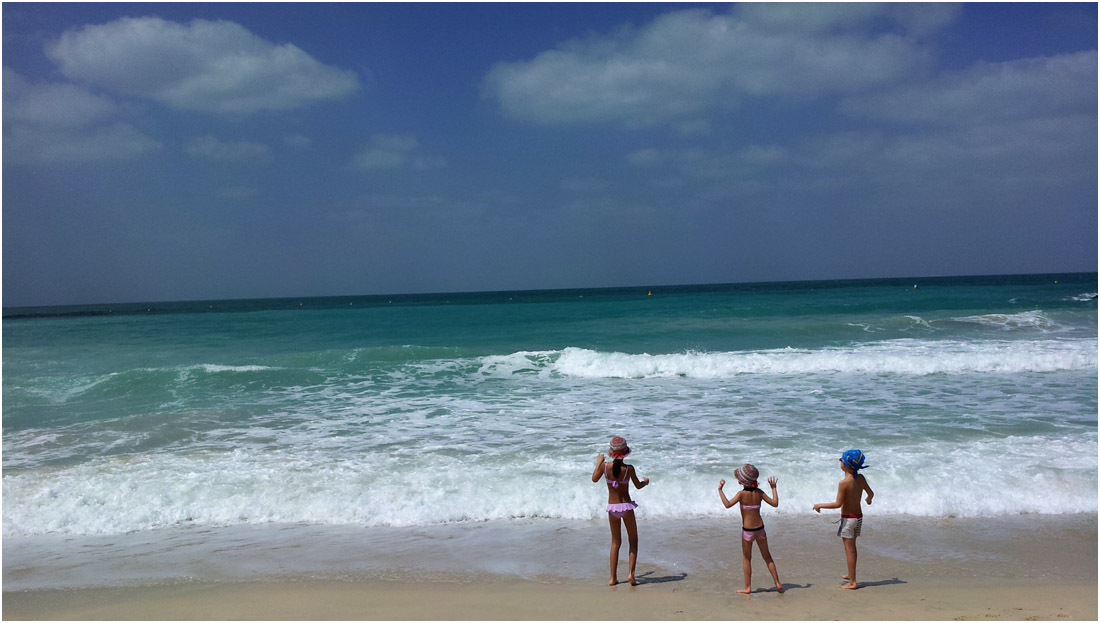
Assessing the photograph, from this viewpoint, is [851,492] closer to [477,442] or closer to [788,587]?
[788,587]

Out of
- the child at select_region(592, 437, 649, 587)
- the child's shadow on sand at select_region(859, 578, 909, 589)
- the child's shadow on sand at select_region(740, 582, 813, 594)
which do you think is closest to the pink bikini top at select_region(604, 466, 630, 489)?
the child at select_region(592, 437, 649, 587)

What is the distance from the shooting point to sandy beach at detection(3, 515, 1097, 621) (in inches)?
210

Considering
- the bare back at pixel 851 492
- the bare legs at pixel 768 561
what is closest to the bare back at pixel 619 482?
the bare legs at pixel 768 561

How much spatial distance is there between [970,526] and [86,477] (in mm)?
11375

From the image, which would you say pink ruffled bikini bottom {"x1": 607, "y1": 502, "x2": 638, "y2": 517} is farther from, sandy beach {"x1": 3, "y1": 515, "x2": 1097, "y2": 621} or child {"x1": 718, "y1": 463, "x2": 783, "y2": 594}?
child {"x1": 718, "y1": 463, "x2": 783, "y2": 594}

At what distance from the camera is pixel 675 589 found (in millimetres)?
5680

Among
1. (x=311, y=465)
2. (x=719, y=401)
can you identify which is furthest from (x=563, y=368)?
(x=311, y=465)

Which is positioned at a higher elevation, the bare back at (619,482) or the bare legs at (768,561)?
the bare back at (619,482)

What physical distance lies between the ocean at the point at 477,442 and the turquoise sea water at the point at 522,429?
0.05 m

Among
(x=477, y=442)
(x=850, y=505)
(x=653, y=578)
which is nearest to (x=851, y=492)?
(x=850, y=505)

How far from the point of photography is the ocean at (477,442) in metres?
7.48

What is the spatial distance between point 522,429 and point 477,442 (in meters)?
1.08

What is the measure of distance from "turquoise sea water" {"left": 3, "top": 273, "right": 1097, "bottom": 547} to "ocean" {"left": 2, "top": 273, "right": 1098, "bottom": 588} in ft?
0.18

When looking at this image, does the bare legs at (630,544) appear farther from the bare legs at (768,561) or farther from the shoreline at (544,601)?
the bare legs at (768,561)
